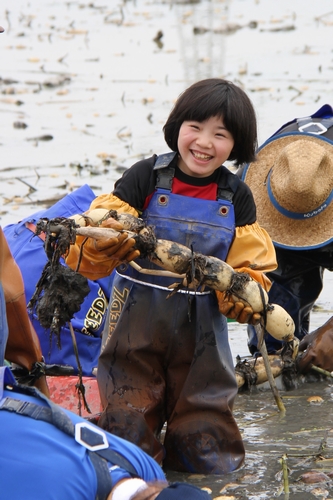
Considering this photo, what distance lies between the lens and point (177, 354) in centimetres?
386

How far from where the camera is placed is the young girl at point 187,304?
12.5 feet

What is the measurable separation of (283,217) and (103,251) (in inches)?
71.2

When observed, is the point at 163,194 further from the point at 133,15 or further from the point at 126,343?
the point at 133,15

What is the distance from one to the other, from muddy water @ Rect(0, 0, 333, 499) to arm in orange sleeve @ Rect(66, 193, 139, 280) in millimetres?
880

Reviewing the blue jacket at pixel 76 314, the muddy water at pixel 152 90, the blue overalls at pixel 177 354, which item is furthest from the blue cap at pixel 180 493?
the blue jacket at pixel 76 314

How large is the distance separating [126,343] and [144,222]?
46 centimetres

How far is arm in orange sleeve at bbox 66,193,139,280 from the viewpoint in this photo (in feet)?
11.6

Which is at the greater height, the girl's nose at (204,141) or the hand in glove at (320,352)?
the girl's nose at (204,141)

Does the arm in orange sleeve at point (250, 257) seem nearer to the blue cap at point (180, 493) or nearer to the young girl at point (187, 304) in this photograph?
the young girl at point (187, 304)

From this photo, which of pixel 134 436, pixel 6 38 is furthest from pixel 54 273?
pixel 6 38

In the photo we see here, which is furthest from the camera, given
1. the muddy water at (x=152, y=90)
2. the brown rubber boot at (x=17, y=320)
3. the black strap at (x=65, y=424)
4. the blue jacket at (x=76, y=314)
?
the blue jacket at (x=76, y=314)

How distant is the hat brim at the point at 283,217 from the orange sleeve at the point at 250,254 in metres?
1.19

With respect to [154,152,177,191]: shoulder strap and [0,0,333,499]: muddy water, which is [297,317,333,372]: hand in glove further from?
[154,152,177,191]: shoulder strap

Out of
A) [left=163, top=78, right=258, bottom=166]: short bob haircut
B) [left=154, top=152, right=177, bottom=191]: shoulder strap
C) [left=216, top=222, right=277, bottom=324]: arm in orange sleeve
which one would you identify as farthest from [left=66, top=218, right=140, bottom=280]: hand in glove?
[left=163, top=78, right=258, bottom=166]: short bob haircut
